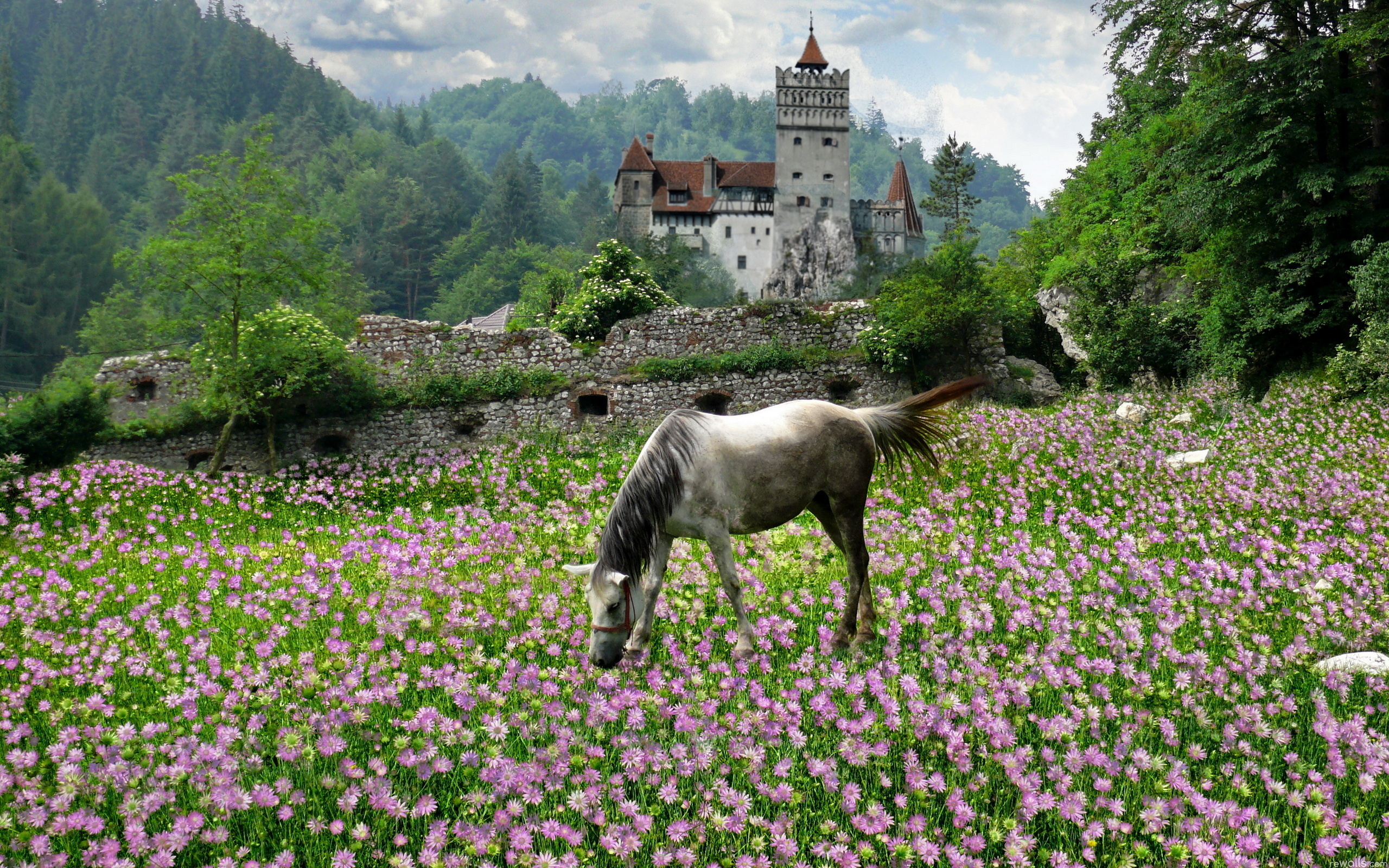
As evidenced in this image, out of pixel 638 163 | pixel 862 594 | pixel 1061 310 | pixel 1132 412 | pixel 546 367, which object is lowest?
pixel 862 594

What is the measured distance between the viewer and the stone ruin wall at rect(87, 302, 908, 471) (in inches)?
766

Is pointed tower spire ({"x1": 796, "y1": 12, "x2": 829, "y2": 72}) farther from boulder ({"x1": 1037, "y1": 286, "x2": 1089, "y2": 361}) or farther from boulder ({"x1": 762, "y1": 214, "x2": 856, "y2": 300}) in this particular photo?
boulder ({"x1": 1037, "y1": 286, "x2": 1089, "y2": 361})

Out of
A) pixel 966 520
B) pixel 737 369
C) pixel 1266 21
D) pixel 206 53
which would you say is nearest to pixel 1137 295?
pixel 1266 21

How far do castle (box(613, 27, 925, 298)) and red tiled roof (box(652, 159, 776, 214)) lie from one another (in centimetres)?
10

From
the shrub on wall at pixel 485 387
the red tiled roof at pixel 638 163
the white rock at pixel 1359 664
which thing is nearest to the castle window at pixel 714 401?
the shrub on wall at pixel 485 387

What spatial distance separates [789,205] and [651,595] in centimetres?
6989

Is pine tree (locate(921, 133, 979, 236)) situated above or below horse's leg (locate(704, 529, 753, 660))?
above

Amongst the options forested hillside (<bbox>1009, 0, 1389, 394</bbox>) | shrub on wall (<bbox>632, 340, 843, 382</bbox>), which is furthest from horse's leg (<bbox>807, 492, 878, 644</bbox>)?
shrub on wall (<bbox>632, 340, 843, 382</bbox>)

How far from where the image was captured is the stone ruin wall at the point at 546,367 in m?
19.5

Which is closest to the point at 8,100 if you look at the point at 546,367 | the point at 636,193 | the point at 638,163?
the point at 638,163

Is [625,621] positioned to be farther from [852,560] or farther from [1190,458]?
[1190,458]

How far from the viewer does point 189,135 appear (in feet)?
351

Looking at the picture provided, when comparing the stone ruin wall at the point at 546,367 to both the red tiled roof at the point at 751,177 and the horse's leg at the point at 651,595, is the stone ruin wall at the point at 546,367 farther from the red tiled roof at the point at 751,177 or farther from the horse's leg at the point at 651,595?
the red tiled roof at the point at 751,177

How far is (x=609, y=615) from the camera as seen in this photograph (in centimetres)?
513
